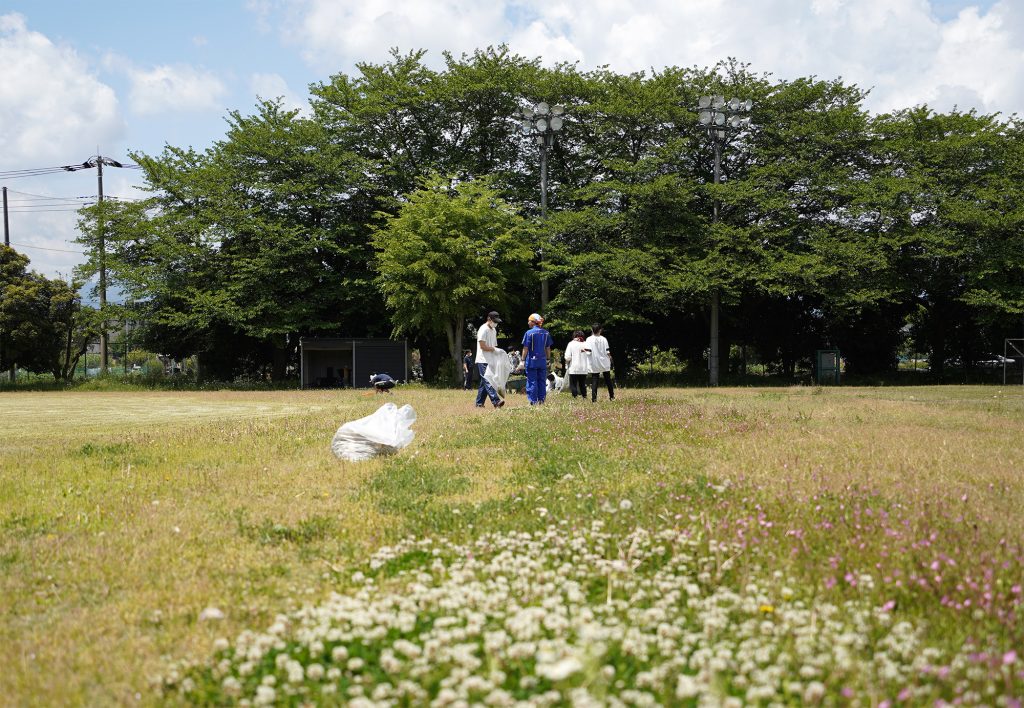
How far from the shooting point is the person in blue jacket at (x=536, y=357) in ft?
47.2

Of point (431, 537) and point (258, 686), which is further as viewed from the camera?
point (431, 537)

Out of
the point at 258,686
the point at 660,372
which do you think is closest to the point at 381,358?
the point at 660,372

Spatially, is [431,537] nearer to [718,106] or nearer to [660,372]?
[718,106]

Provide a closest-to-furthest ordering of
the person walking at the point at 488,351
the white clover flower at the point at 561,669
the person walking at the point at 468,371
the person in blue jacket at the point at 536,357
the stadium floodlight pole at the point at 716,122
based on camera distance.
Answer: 1. the white clover flower at the point at 561,669
2. the person walking at the point at 488,351
3. the person in blue jacket at the point at 536,357
4. the person walking at the point at 468,371
5. the stadium floodlight pole at the point at 716,122

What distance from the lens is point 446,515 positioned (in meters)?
5.46

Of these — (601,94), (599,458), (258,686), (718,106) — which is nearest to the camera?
(258,686)

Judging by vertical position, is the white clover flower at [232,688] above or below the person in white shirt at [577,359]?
below


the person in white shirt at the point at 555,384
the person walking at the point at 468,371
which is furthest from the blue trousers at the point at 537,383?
the person walking at the point at 468,371

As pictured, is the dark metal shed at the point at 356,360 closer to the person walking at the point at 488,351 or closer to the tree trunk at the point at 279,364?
the tree trunk at the point at 279,364

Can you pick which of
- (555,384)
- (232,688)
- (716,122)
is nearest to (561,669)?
(232,688)

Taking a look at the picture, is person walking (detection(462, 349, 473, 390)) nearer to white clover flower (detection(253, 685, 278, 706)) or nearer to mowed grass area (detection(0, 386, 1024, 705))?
mowed grass area (detection(0, 386, 1024, 705))

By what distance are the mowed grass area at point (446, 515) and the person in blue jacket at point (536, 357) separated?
3645 millimetres

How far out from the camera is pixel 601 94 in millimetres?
33906

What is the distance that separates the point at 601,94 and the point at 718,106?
8.17 m
